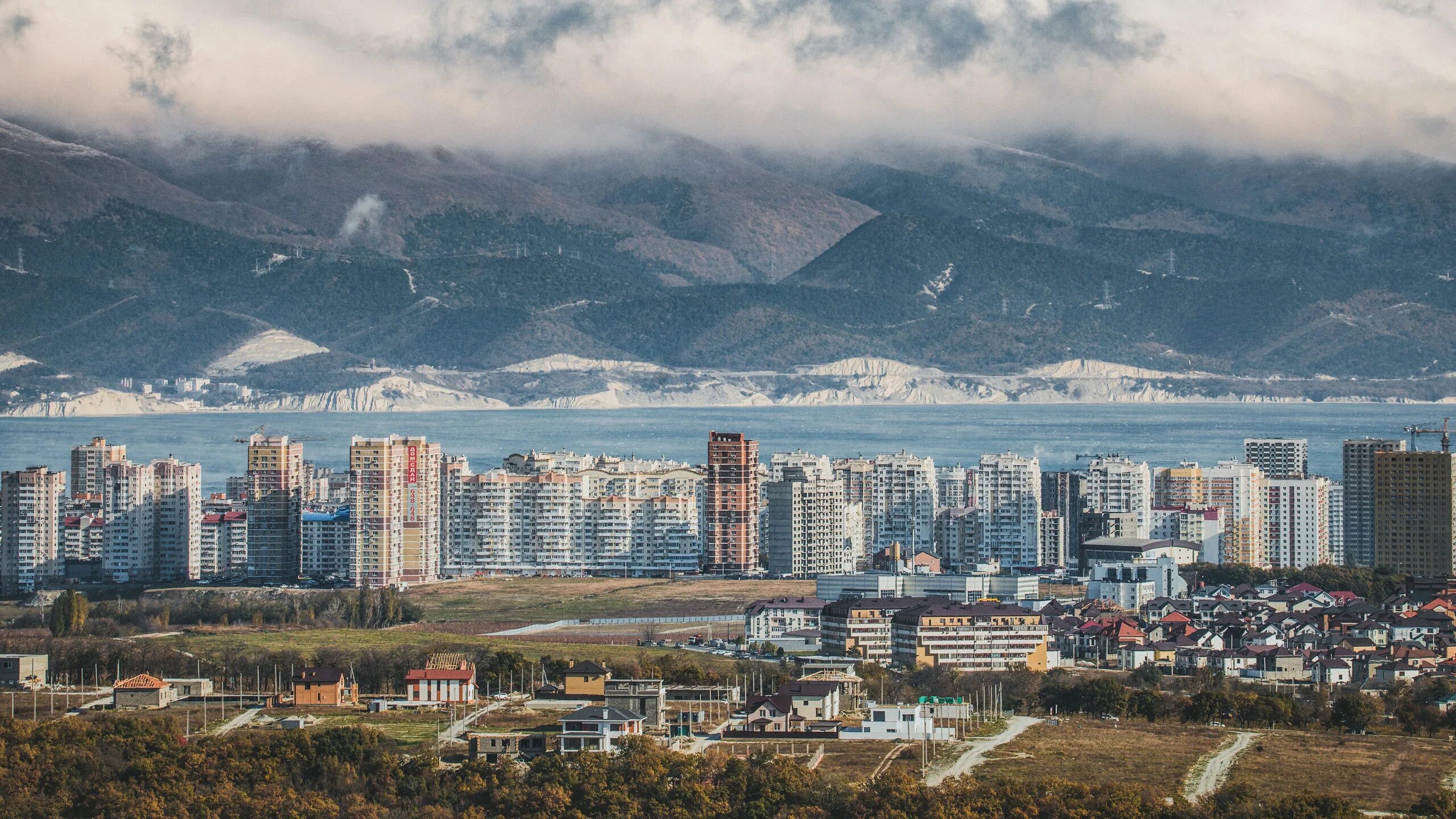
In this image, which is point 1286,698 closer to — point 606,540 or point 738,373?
point 606,540

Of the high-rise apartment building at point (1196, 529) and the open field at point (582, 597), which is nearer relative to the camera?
the open field at point (582, 597)

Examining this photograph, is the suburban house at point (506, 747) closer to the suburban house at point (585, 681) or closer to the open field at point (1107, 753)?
the open field at point (1107, 753)

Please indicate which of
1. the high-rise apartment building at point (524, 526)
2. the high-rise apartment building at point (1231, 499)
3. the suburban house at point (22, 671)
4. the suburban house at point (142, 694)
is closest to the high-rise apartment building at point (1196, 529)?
the high-rise apartment building at point (1231, 499)

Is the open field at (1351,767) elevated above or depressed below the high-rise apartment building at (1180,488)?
below

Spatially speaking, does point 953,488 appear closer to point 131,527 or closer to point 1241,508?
point 1241,508

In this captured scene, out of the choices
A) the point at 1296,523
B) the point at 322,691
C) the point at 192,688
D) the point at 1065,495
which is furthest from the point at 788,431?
the point at 322,691

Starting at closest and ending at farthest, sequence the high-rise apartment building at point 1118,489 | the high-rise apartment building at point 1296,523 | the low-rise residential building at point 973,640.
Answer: the low-rise residential building at point 973,640 → the high-rise apartment building at point 1118,489 → the high-rise apartment building at point 1296,523

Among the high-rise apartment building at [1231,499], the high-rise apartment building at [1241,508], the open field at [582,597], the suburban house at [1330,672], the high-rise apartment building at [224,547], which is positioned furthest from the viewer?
the high-rise apartment building at [1231,499]
